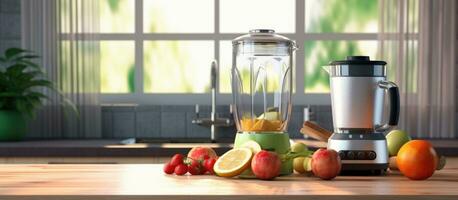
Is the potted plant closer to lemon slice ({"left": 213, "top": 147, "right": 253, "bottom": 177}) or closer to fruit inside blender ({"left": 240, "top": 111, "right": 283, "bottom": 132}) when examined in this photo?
fruit inside blender ({"left": 240, "top": 111, "right": 283, "bottom": 132})

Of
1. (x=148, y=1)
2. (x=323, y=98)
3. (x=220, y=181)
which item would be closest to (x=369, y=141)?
(x=220, y=181)

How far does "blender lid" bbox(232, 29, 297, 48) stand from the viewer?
215cm

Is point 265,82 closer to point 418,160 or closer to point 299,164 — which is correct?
point 299,164

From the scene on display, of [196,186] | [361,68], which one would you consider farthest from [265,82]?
[196,186]

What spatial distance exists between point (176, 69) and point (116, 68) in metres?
0.35

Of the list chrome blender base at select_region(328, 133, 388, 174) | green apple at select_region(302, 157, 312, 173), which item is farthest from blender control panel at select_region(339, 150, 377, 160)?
green apple at select_region(302, 157, 312, 173)

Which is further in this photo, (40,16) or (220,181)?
(40,16)

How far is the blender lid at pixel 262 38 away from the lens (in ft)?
7.06

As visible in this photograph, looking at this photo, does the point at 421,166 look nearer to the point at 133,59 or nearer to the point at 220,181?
the point at 220,181

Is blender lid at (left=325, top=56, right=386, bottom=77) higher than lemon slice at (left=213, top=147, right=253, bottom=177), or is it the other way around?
blender lid at (left=325, top=56, right=386, bottom=77)

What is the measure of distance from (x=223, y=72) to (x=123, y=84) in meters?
0.60

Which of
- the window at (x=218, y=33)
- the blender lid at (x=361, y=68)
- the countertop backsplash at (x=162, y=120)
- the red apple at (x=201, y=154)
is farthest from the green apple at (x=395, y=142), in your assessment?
the window at (x=218, y=33)

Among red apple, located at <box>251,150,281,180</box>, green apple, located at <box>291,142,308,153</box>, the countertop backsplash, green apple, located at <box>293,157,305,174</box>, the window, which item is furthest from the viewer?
the window

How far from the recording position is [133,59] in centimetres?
420
